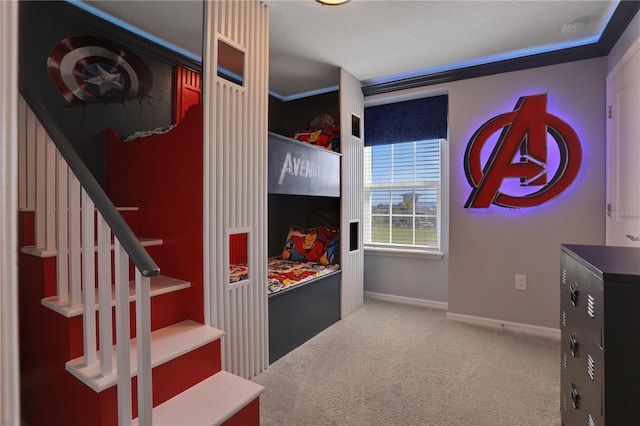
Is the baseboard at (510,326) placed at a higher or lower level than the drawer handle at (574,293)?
lower

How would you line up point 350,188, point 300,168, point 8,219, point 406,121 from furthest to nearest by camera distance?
point 406,121, point 350,188, point 300,168, point 8,219

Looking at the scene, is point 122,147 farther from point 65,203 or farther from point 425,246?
point 425,246

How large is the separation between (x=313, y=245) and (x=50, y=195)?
7.52 ft

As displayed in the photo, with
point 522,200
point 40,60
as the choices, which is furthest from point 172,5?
point 522,200

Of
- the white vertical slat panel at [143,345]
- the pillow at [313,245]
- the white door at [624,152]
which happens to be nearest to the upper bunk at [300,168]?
the pillow at [313,245]

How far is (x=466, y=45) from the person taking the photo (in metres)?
2.73

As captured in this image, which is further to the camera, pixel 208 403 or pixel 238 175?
pixel 238 175

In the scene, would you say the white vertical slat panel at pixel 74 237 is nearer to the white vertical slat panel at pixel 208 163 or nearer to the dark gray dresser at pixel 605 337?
the white vertical slat panel at pixel 208 163

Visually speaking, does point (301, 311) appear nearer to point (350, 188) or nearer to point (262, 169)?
point (262, 169)

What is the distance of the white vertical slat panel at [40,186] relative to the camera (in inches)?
60.9

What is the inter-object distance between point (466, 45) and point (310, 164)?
5.46ft

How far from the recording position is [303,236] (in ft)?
11.6

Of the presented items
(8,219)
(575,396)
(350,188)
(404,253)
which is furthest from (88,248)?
(404,253)

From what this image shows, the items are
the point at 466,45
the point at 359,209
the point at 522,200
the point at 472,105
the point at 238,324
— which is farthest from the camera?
the point at 359,209
